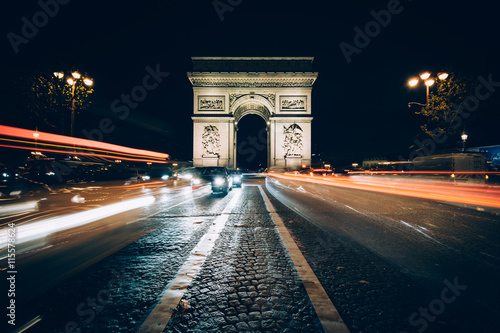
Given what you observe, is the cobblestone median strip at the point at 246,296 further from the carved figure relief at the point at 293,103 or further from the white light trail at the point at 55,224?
the carved figure relief at the point at 293,103

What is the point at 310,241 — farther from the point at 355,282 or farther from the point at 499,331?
the point at 499,331

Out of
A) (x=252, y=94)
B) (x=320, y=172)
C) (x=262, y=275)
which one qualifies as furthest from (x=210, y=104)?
(x=262, y=275)

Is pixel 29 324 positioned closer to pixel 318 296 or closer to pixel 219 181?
pixel 318 296

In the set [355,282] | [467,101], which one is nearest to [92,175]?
[355,282]

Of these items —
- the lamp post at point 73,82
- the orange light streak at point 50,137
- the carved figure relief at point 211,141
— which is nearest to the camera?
the orange light streak at point 50,137

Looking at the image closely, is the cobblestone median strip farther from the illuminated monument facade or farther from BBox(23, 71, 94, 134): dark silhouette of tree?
the illuminated monument facade

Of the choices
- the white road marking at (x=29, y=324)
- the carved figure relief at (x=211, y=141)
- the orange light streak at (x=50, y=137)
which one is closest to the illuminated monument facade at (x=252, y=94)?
the carved figure relief at (x=211, y=141)
